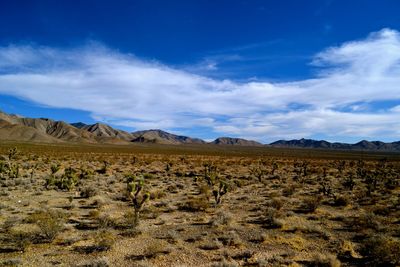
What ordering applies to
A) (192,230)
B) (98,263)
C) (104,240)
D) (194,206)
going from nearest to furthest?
(98,263)
(104,240)
(192,230)
(194,206)

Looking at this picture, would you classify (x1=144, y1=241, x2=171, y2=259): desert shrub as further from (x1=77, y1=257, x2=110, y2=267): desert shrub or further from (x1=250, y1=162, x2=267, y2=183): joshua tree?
(x1=250, y1=162, x2=267, y2=183): joshua tree

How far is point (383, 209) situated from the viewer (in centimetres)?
1703

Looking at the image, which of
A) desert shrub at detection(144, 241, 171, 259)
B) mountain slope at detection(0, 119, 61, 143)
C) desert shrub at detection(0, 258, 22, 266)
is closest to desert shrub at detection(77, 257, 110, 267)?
desert shrub at detection(144, 241, 171, 259)

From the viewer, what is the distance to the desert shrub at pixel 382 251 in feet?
32.1

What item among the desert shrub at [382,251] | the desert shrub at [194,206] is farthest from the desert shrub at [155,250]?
the desert shrub at [382,251]

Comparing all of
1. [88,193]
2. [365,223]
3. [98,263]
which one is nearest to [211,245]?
[98,263]

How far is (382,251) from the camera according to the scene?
33.2 feet

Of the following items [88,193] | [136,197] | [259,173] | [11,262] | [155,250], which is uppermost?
[259,173]

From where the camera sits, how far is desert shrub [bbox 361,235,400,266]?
9797mm

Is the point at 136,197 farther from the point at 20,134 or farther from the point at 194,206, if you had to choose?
the point at 20,134

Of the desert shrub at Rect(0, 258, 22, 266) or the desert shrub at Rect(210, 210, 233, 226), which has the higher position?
the desert shrub at Rect(210, 210, 233, 226)

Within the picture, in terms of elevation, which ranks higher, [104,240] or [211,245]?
[104,240]

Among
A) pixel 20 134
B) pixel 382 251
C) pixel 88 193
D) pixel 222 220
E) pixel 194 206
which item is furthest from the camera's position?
pixel 20 134

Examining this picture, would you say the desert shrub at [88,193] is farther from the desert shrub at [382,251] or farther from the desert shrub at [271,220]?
the desert shrub at [382,251]
